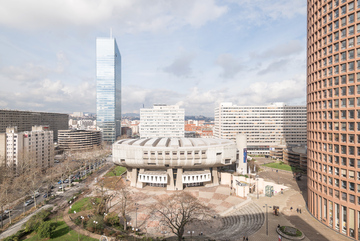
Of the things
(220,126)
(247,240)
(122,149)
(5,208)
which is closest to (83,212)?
(122,149)

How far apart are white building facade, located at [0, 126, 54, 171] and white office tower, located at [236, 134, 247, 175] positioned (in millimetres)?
90890

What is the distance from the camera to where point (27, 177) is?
223 ft

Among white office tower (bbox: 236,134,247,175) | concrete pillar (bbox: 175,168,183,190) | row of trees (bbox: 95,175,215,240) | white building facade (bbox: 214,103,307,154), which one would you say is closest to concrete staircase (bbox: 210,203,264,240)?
row of trees (bbox: 95,175,215,240)

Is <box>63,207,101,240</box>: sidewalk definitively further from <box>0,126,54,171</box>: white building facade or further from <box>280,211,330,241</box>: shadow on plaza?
<box>0,126,54,171</box>: white building facade

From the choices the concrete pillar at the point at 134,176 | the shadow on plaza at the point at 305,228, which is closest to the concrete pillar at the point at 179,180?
the concrete pillar at the point at 134,176

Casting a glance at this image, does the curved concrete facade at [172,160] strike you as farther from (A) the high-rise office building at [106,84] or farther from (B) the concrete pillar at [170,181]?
(A) the high-rise office building at [106,84]

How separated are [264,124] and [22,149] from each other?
149229 mm

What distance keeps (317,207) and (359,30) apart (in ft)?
125

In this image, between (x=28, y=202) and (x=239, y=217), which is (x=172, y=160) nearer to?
(x=239, y=217)

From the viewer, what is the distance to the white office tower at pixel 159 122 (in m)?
139

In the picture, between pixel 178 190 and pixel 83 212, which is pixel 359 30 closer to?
pixel 178 190

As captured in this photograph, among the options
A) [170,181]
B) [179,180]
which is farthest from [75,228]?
[179,180]

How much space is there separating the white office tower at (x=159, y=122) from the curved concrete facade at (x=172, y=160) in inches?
2780

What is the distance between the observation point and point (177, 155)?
205 feet
